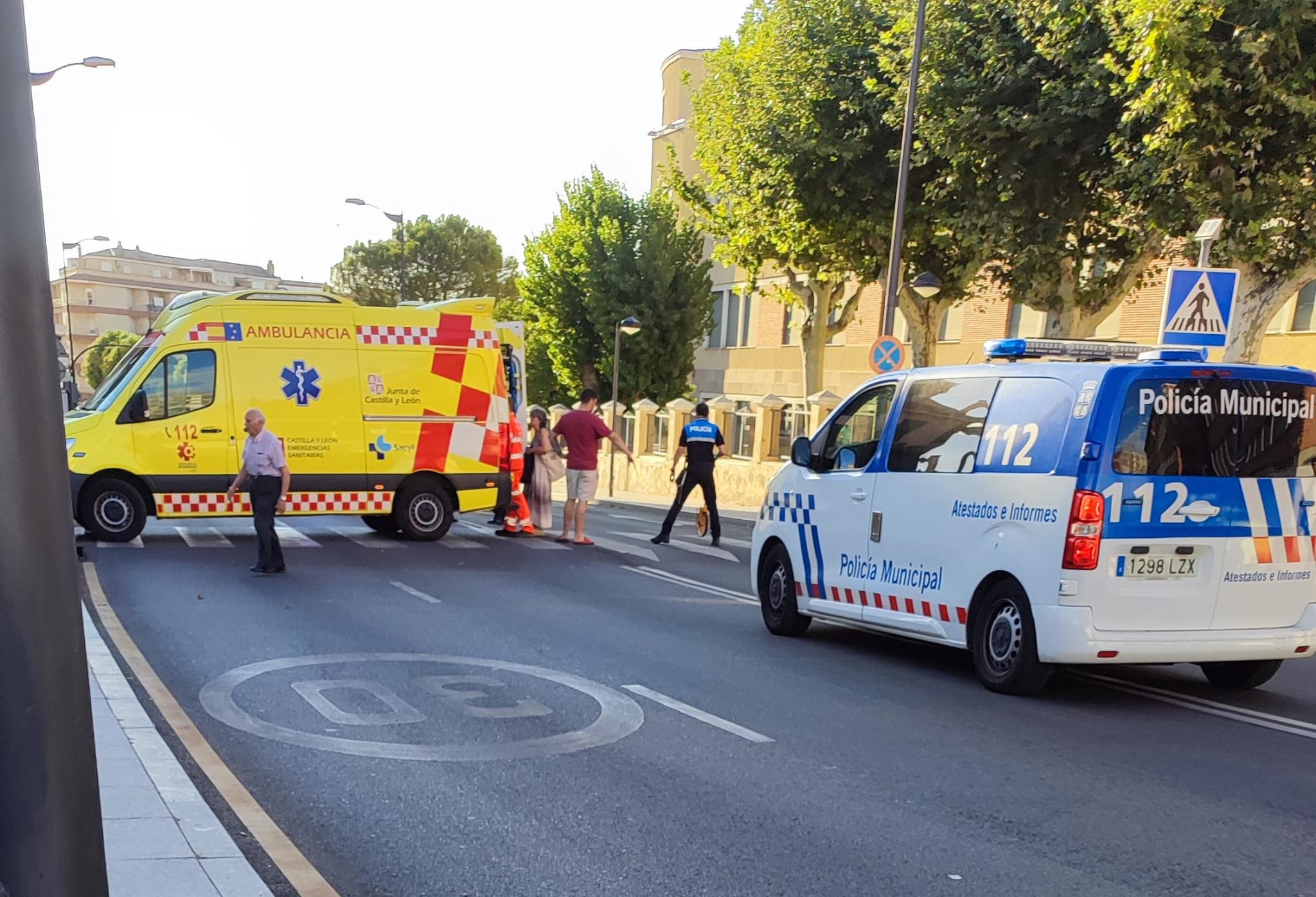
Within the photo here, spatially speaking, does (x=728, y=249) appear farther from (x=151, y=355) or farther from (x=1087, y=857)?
(x=1087, y=857)

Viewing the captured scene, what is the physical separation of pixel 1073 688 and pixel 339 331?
10.5 m

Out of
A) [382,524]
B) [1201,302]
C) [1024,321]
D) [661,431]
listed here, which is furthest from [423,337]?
[1024,321]

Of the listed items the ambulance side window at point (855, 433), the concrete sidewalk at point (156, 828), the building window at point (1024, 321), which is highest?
the building window at point (1024, 321)

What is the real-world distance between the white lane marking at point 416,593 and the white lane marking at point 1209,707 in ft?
18.0

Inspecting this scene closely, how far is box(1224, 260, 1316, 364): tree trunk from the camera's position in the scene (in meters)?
16.7

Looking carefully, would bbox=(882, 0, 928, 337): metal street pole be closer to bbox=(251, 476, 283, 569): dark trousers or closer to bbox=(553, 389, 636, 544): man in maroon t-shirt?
bbox=(553, 389, 636, 544): man in maroon t-shirt

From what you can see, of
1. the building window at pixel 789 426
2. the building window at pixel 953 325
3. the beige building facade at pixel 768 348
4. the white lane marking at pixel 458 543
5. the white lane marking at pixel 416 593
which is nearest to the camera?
the white lane marking at pixel 416 593

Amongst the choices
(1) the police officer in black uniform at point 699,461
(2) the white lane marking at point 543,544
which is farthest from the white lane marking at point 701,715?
(1) the police officer in black uniform at point 699,461

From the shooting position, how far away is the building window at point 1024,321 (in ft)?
97.4

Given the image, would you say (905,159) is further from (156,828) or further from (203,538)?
(156,828)

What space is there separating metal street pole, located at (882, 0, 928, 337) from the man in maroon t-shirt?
551 centimetres

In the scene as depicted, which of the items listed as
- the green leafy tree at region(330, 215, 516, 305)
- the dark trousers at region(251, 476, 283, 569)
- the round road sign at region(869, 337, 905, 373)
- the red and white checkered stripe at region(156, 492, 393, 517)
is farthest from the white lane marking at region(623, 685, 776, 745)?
the green leafy tree at region(330, 215, 516, 305)

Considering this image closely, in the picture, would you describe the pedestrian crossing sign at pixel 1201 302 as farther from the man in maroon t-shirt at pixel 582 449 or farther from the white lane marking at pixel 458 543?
the white lane marking at pixel 458 543

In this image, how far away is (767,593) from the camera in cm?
995
